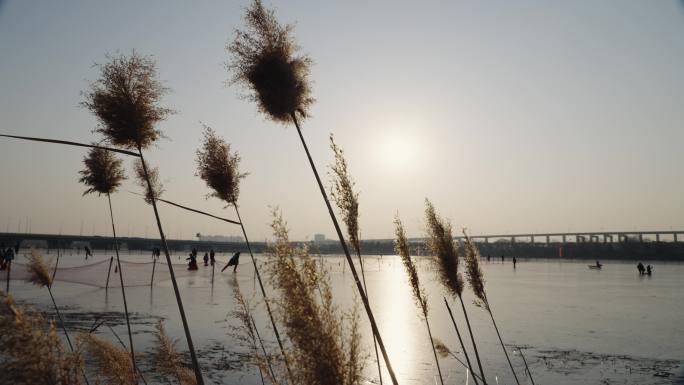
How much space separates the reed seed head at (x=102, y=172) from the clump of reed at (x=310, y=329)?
17.2ft

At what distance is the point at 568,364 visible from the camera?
10734 mm

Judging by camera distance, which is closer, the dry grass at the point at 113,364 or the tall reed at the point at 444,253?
the dry grass at the point at 113,364

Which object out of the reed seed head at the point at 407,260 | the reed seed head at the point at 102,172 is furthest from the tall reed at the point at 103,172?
the reed seed head at the point at 407,260

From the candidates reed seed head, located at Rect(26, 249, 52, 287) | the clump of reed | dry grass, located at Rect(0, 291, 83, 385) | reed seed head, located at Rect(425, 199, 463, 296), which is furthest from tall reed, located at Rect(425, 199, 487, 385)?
reed seed head, located at Rect(26, 249, 52, 287)

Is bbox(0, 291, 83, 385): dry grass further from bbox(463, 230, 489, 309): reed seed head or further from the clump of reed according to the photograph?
bbox(463, 230, 489, 309): reed seed head

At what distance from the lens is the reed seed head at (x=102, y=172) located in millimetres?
6414

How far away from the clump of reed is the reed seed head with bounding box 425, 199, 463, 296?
3136 mm

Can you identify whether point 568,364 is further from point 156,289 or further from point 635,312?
point 156,289

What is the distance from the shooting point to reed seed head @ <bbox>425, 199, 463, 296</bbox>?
529cm

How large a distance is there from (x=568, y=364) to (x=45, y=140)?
12.1 meters

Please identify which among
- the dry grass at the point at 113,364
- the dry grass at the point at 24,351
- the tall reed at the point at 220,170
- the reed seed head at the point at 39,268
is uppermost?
the tall reed at the point at 220,170

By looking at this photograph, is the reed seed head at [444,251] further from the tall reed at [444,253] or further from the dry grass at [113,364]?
the dry grass at [113,364]

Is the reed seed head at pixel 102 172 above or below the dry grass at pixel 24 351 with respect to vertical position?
above

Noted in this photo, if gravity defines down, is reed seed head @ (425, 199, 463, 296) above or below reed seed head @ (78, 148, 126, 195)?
below
